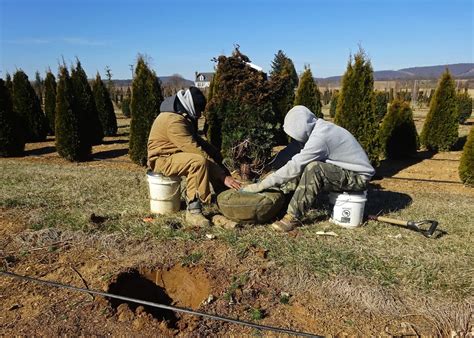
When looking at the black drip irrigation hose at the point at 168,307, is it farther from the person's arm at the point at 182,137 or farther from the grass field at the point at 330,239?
the person's arm at the point at 182,137

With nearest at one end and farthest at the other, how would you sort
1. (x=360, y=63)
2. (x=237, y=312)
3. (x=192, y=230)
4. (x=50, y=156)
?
1. (x=237, y=312)
2. (x=192, y=230)
3. (x=360, y=63)
4. (x=50, y=156)

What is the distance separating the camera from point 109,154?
9.63 meters

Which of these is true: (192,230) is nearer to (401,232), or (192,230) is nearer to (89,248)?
(89,248)

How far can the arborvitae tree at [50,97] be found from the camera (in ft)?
37.5

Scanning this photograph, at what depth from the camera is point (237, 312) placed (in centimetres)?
251

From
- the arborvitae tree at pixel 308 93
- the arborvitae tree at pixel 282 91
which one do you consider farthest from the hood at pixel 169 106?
the arborvitae tree at pixel 308 93

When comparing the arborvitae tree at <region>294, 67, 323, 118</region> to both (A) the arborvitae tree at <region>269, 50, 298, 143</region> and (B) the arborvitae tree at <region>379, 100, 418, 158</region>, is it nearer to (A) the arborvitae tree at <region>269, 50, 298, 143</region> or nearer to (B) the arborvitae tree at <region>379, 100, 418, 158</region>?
(A) the arborvitae tree at <region>269, 50, 298, 143</region>

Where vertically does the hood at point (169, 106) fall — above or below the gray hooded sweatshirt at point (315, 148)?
above

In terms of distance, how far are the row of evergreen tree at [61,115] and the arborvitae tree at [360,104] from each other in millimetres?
5966

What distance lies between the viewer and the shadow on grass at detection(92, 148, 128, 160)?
9.29 meters

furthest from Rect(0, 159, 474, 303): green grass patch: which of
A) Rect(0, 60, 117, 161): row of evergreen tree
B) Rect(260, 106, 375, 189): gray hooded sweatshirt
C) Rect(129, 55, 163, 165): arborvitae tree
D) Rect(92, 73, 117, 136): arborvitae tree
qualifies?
Rect(92, 73, 117, 136): arborvitae tree

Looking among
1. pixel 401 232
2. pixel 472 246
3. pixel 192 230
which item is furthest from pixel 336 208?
pixel 192 230

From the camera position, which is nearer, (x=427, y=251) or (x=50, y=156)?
(x=427, y=251)

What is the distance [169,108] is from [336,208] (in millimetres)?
2084
